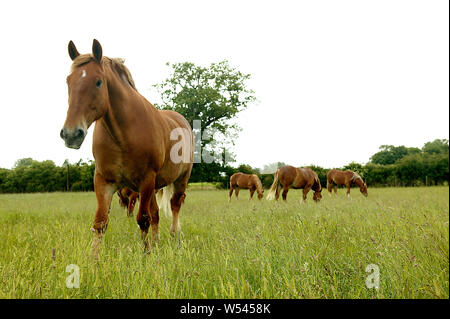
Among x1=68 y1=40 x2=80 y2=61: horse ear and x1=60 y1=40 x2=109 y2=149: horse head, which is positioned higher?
x1=68 y1=40 x2=80 y2=61: horse ear

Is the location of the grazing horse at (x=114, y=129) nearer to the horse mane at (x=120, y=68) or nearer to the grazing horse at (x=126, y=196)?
the horse mane at (x=120, y=68)

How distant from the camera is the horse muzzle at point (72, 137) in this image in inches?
81.7

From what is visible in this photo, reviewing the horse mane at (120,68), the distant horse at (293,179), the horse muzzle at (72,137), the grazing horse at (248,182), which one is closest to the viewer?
the horse muzzle at (72,137)

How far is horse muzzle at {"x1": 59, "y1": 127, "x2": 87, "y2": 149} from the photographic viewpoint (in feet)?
6.81

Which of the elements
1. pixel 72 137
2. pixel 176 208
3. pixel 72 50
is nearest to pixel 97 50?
pixel 72 50

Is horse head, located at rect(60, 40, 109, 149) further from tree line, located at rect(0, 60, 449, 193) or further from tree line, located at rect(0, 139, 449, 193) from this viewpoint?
tree line, located at rect(0, 139, 449, 193)

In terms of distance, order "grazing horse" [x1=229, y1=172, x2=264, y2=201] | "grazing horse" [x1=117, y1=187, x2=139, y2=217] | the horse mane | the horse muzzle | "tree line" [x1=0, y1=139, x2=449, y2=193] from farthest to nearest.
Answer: "grazing horse" [x1=229, y1=172, x2=264, y2=201], "tree line" [x1=0, y1=139, x2=449, y2=193], "grazing horse" [x1=117, y1=187, x2=139, y2=217], the horse mane, the horse muzzle

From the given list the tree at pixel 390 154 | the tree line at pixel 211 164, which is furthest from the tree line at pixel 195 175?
the tree at pixel 390 154

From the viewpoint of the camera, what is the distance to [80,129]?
214 cm

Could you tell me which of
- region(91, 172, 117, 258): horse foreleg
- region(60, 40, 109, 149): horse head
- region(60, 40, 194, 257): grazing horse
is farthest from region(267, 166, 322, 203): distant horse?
region(60, 40, 109, 149): horse head

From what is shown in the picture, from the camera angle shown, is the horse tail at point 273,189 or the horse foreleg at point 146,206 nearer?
the horse foreleg at point 146,206

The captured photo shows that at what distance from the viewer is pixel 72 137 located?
210cm

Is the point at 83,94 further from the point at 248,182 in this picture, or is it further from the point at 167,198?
the point at 248,182
